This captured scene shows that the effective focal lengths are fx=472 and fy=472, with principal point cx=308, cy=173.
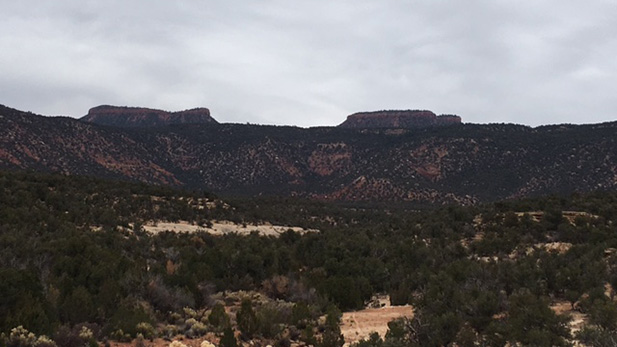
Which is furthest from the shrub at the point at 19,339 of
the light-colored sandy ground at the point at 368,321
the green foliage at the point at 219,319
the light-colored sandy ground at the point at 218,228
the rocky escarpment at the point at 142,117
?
the rocky escarpment at the point at 142,117

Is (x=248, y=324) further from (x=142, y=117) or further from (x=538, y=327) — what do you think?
(x=142, y=117)

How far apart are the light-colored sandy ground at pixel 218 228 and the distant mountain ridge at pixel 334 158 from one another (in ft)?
140

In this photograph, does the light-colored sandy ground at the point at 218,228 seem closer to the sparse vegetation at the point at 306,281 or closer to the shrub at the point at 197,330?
the sparse vegetation at the point at 306,281

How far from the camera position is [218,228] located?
37.1 meters

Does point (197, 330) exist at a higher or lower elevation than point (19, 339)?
lower

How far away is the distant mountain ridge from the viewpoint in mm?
77188

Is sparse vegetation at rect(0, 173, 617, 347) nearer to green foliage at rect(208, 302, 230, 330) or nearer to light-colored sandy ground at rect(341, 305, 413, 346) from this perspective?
green foliage at rect(208, 302, 230, 330)

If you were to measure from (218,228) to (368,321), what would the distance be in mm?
25328

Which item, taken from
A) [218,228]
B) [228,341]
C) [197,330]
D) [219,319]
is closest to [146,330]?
[197,330]

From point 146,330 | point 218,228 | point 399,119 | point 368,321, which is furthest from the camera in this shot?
point 399,119

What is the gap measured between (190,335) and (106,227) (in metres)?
19.9

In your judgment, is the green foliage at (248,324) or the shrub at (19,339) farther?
the green foliage at (248,324)

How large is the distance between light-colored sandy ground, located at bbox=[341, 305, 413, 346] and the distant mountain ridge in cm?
6290

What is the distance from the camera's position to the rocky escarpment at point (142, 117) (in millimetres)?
162238
